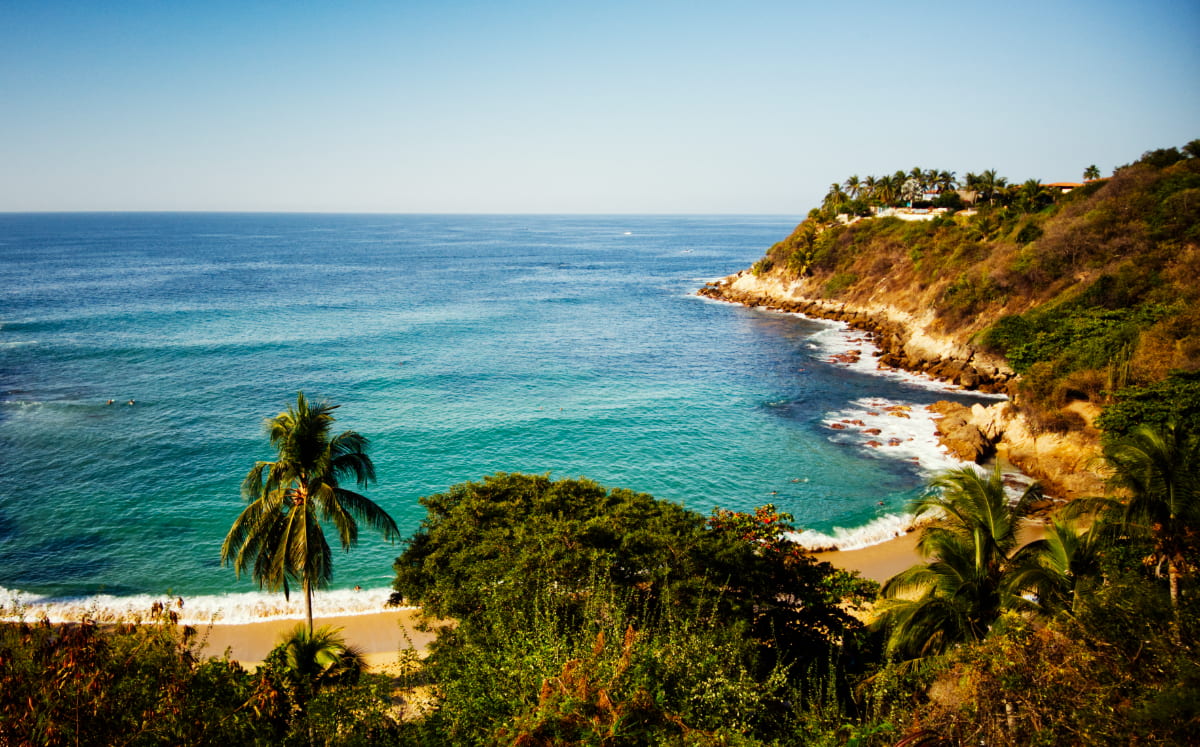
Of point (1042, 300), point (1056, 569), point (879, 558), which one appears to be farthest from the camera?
point (1042, 300)

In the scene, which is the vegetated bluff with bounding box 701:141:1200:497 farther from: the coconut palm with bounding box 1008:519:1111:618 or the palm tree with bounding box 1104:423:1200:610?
the coconut palm with bounding box 1008:519:1111:618

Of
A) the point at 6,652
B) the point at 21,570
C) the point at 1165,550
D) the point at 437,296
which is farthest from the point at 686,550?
the point at 437,296

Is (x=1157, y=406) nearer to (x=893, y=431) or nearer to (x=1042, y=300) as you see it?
(x=893, y=431)

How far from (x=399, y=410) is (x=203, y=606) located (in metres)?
21.5

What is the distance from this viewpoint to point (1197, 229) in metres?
42.9

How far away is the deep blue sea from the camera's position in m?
30.0

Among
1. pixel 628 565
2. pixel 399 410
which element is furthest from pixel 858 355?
pixel 628 565

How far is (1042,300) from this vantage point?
49750 millimetres

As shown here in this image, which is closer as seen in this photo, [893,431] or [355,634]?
[355,634]

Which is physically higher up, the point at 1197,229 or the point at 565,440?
the point at 1197,229

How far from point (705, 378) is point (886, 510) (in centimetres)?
2405

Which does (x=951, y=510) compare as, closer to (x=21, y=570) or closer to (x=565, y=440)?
(x=565, y=440)

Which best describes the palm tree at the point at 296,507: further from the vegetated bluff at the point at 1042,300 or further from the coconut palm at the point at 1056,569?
the vegetated bluff at the point at 1042,300

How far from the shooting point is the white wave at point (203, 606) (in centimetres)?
2381
